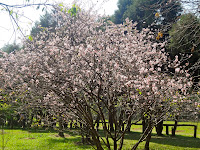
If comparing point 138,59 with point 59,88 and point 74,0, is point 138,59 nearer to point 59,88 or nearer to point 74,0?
point 59,88

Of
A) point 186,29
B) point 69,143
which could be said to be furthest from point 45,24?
point 186,29

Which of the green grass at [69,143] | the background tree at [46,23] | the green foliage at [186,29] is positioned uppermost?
the background tree at [46,23]

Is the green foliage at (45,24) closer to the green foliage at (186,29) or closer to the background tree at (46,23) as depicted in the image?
the background tree at (46,23)

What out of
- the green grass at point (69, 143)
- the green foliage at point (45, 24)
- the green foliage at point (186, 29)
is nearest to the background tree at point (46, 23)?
the green foliage at point (45, 24)

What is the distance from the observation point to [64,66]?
575cm

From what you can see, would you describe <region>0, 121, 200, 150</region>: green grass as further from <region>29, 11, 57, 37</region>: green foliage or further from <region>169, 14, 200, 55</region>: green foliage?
<region>29, 11, 57, 37</region>: green foliage

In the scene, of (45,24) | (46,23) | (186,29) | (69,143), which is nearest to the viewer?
(186,29)

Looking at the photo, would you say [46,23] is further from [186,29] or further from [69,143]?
[186,29]

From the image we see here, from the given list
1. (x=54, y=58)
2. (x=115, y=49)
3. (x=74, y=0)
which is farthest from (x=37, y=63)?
(x=74, y=0)

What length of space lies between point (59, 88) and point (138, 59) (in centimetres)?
227

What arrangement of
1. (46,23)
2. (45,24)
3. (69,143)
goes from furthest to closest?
(45,24)
(46,23)
(69,143)

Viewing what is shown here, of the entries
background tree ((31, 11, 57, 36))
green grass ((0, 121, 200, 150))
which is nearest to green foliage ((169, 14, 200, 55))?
green grass ((0, 121, 200, 150))

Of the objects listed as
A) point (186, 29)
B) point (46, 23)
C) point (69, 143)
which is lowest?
point (69, 143)

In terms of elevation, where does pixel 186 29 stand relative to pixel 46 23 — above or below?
below
